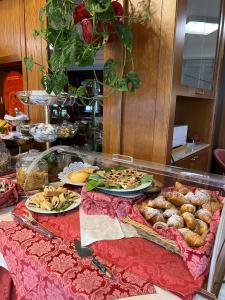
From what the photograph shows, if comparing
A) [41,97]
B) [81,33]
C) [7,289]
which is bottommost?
[7,289]

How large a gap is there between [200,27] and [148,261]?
125 cm

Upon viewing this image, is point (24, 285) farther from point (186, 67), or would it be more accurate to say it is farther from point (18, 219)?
point (186, 67)

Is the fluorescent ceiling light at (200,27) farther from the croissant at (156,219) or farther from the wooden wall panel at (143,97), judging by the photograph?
the croissant at (156,219)

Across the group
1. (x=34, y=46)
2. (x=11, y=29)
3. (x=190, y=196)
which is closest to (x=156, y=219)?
(x=190, y=196)

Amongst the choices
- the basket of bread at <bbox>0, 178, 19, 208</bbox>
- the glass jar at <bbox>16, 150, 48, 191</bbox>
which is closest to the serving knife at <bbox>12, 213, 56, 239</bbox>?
the basket of bread at <bbox>0, 178, 19, 208</bbox>

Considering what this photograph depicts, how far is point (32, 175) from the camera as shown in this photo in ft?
3.07

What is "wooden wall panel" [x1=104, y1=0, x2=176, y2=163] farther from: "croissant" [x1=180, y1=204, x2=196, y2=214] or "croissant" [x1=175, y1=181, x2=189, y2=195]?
"croissant" [x1=180, y1=204, x2=196, y2=214]

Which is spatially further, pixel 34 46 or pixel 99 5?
pixel 34 46

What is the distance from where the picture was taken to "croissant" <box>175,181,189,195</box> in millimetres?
735

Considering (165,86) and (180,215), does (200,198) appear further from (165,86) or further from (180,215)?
(165,86)

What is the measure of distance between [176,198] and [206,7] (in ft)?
3.87

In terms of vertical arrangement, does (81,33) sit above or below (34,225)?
above

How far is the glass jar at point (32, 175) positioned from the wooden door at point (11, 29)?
3.01ft

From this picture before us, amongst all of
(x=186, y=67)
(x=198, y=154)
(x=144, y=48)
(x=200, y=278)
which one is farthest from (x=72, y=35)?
(x=198, y=154)
